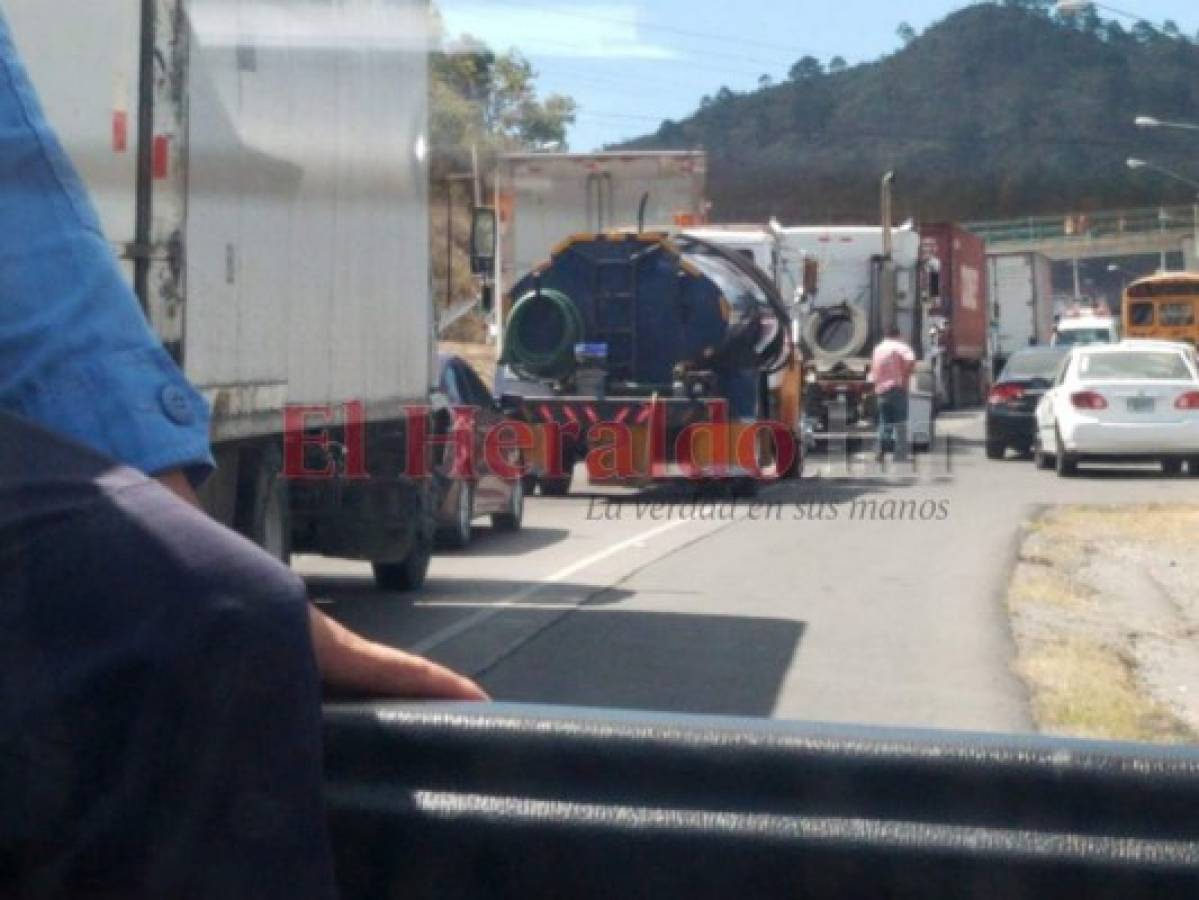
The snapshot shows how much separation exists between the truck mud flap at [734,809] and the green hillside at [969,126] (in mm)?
29127

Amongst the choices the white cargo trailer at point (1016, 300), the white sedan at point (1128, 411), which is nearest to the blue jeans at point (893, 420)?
the white sedan at point (1128, 411)

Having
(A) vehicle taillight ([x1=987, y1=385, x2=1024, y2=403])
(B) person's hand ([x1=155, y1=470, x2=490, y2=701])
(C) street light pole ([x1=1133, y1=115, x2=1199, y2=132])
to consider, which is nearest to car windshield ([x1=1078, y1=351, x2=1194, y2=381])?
(A) vehicle taillight ([x1=987, y1=385, x2=1024, y2=403])

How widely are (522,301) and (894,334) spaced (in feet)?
26.3

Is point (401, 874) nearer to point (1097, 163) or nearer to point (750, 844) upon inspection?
point (750, 844)

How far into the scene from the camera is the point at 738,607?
12664 mm

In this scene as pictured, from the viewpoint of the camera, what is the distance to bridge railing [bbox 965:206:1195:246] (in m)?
36.3

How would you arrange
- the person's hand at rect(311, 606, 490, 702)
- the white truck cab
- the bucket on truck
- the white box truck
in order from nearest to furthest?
the person's hand at rect(311, 606, 490, 702)
the white box truck
the bucket on truck
the white truck cab

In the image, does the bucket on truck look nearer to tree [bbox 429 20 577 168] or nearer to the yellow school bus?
tree [bbox 429 20 577 168]

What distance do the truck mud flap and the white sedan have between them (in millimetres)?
23076

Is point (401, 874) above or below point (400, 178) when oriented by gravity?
below

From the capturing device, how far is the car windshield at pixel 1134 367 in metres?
24.9

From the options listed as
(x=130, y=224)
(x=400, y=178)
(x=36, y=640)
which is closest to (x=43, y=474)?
(x=36, y=640)

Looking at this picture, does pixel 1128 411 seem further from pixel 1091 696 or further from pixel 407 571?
pixel 1091 696

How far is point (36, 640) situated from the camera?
5.53 feet
